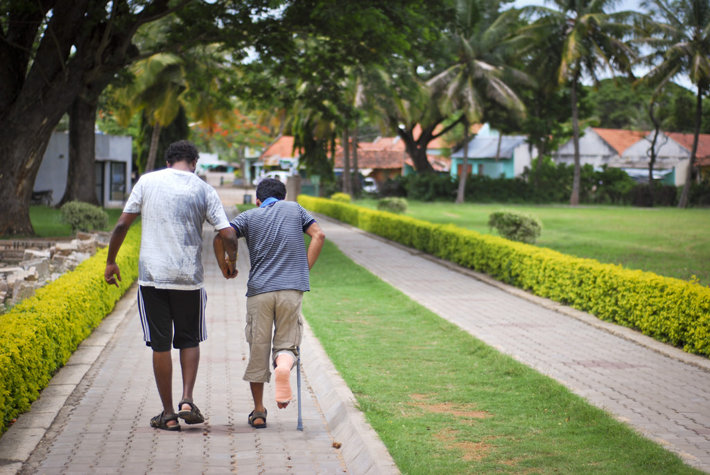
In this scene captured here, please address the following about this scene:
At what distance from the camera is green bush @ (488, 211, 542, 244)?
18781 mm

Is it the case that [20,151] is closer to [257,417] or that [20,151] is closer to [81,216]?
[81,216]

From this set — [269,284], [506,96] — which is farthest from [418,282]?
[506,96]

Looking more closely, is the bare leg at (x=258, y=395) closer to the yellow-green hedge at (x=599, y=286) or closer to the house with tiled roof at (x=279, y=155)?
the yellow-green hedge at (x=599, y=286)

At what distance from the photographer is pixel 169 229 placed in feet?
17.5

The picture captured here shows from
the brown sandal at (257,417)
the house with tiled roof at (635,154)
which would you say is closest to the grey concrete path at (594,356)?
the brown sandal at (257,417)

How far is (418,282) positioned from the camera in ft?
47.5

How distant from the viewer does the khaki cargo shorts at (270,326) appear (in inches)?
217

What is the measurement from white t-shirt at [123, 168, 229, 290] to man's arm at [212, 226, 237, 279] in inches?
2.4

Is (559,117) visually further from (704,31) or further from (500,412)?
(500,412)

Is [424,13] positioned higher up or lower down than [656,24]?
lower down

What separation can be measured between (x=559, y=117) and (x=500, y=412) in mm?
48392

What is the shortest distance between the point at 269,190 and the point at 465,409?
216 cm

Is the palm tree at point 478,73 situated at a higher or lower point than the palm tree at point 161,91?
higher

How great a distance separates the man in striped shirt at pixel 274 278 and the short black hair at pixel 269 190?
30 mm
